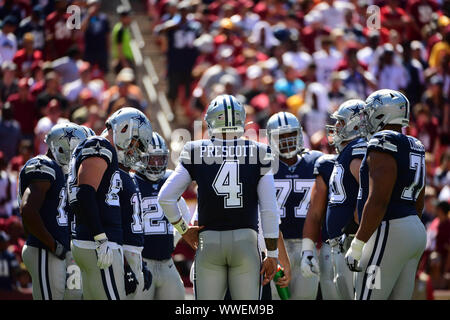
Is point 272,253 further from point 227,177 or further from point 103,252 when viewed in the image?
point 103,252

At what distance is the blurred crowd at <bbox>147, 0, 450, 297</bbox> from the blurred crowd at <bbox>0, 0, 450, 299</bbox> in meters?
0.02

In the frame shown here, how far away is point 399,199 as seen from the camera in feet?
21.9

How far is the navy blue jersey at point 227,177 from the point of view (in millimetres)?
6949

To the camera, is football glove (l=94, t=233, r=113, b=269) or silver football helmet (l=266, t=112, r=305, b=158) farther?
silver football helmet (l=266, t=112, r=305, b=158)

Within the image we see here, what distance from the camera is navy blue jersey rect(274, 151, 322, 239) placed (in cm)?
873

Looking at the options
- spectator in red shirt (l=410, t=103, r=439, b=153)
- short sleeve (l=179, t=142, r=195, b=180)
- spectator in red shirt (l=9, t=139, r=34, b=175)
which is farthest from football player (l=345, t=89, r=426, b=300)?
spectator in red shirt (l=410, t=103, r=439, b=153)

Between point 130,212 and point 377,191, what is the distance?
6.52 feet

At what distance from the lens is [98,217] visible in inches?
260

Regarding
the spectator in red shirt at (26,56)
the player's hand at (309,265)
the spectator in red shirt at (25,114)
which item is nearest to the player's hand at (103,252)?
the player's hand at (309,265)

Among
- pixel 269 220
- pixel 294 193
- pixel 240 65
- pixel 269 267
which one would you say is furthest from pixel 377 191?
pixel 240 65

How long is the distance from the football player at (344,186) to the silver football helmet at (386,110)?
645 mm

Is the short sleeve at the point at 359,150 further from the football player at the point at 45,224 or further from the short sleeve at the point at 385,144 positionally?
the football player at the point at 45,224

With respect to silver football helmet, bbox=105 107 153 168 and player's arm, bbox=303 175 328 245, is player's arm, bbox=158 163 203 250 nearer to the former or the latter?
silver football helmet, bbox=105 107 153 168

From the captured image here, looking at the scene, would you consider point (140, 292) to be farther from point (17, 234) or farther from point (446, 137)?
point (446, 137)
